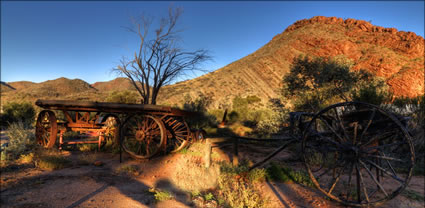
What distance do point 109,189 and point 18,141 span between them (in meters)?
6.46

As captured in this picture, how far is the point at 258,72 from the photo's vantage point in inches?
1709

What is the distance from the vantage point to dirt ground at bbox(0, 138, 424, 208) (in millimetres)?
3928

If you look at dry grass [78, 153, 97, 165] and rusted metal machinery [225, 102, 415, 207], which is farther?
dry grass [78, 153, 97, 165]

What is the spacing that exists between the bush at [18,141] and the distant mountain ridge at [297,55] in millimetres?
19904

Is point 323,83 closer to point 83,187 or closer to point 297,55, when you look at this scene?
point 83,187

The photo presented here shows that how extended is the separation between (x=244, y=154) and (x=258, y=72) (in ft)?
116

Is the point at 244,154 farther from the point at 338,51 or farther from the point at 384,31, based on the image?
the point at 384,31

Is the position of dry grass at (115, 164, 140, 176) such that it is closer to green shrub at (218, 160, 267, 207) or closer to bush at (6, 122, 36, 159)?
green shrub at (218, 160, 267, 207)

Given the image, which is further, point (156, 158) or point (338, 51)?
point (338, 51)

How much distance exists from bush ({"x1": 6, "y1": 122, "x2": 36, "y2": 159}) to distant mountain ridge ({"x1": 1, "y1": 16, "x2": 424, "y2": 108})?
19.9m

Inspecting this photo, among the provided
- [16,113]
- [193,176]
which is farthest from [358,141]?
[16,113]

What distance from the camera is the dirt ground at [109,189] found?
3928 millimetres

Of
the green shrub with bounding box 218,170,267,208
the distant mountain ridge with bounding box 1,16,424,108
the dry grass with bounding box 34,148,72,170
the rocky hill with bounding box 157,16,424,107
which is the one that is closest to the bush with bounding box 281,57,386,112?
the green shrub with bounding box 218,170,267,208

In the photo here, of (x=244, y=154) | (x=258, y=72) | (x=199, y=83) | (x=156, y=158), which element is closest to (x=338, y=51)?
(x=258, y=72)
